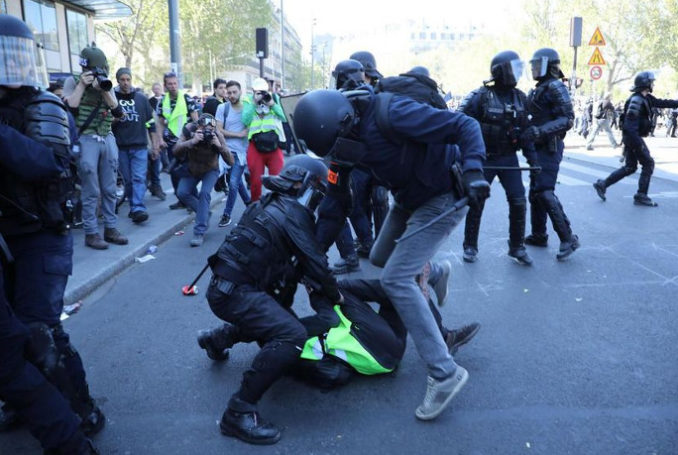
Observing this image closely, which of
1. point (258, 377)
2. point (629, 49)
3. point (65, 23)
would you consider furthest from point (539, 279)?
point (629, 49)

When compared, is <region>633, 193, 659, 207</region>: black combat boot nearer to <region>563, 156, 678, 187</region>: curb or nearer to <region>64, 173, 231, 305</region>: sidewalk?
<region>563, 156, 678, 187</region>: curb

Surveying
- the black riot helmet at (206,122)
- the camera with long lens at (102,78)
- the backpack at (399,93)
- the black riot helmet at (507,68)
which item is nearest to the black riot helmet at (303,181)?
the backpack at (399,93)

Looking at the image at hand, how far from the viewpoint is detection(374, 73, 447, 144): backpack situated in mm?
2785

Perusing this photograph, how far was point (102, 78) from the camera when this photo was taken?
5.55 meters

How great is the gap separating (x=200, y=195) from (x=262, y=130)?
113cm

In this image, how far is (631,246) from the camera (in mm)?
6207

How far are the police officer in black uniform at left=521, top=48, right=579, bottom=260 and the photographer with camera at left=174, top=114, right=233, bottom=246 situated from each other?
3436 millimetres

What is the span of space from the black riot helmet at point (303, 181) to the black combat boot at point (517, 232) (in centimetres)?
292

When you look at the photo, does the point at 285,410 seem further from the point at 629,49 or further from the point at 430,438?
the point at 629,49

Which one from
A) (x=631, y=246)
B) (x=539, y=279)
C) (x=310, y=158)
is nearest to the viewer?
(x=310, y=158)

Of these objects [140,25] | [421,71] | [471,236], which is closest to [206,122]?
[421,71]

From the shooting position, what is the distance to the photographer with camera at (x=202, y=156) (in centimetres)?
664

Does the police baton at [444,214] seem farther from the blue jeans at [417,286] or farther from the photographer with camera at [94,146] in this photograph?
the photographer with camera at [94,146]

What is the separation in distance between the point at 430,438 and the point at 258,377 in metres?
0.85
